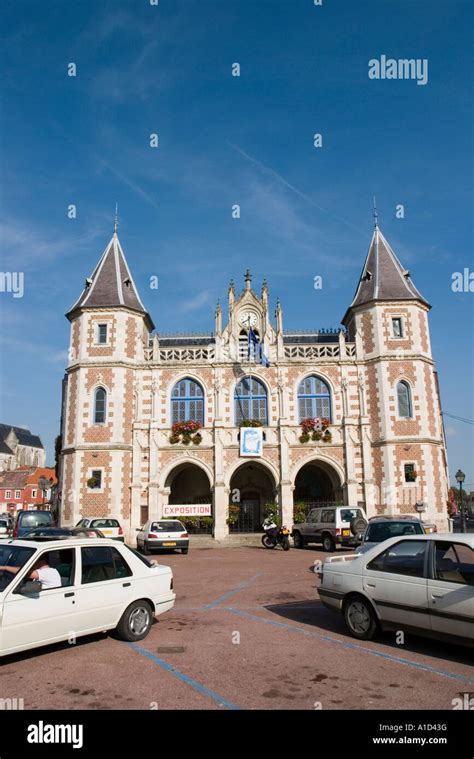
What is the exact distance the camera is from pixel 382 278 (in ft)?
98.0

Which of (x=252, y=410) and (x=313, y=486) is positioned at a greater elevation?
(x=252, y=410)

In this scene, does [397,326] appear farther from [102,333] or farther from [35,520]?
[35,520]

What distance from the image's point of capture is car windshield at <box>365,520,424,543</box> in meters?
14.2

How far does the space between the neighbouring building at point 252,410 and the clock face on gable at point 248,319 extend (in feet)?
0.20

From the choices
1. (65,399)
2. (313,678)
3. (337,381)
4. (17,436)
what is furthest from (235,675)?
(17,436)

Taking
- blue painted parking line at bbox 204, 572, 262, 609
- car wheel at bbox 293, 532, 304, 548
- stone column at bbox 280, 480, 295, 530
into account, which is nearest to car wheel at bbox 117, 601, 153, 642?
blue painted parking line at bbox 204, 572, 262, 609

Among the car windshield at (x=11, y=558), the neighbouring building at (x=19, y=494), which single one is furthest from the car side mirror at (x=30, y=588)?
the neighbouring building at (x=19, y=494)

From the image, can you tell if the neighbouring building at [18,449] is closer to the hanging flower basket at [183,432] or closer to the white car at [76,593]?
the hanging flower basket at [183,432]

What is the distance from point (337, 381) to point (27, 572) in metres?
23.5

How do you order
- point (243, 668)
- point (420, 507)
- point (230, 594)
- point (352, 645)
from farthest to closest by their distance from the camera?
1. point (420, 507)
2. point (230, 594)
3. point (352, 645)
4. point (243, 668)

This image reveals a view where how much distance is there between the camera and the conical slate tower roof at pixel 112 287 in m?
29.1

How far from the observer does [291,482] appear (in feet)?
88.4

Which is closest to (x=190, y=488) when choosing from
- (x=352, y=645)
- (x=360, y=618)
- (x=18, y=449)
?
(x=360, y=618)

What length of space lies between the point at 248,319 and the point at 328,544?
45.9 feet
